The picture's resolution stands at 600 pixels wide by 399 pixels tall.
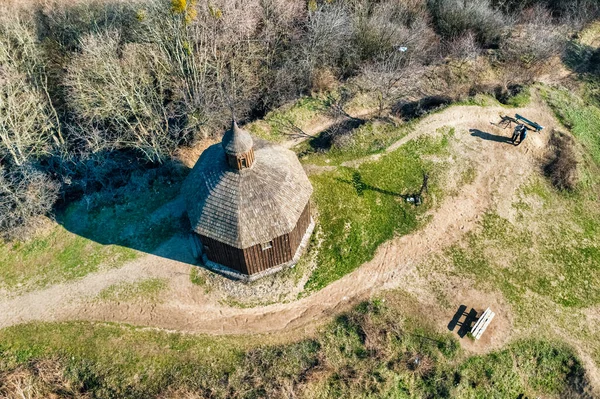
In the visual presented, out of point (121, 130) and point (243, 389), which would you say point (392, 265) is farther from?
point (121, 130)

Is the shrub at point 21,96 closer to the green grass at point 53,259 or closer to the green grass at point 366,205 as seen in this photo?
the green grass at point 53,259

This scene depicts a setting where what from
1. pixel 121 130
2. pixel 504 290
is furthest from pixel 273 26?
pixel 504 290

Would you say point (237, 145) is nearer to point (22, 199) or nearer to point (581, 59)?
point (22, 199)

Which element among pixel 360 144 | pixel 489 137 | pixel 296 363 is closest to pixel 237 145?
pixel 296 363

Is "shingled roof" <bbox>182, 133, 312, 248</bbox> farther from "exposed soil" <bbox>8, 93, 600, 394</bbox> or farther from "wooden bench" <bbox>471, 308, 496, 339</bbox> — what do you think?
"wooden bench" <bbox>471, 308, 496, 339</bbox>

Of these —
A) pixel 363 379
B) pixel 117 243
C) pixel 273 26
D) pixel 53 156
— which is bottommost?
pixel 363 379

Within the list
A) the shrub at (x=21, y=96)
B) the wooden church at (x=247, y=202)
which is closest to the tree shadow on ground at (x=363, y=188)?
the wooden church at (x=247, y=202)

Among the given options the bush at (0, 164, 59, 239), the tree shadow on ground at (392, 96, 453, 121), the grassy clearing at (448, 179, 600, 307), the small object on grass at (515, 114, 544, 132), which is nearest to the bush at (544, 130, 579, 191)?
the grassy clearing at (448, 179, 600, 307)
